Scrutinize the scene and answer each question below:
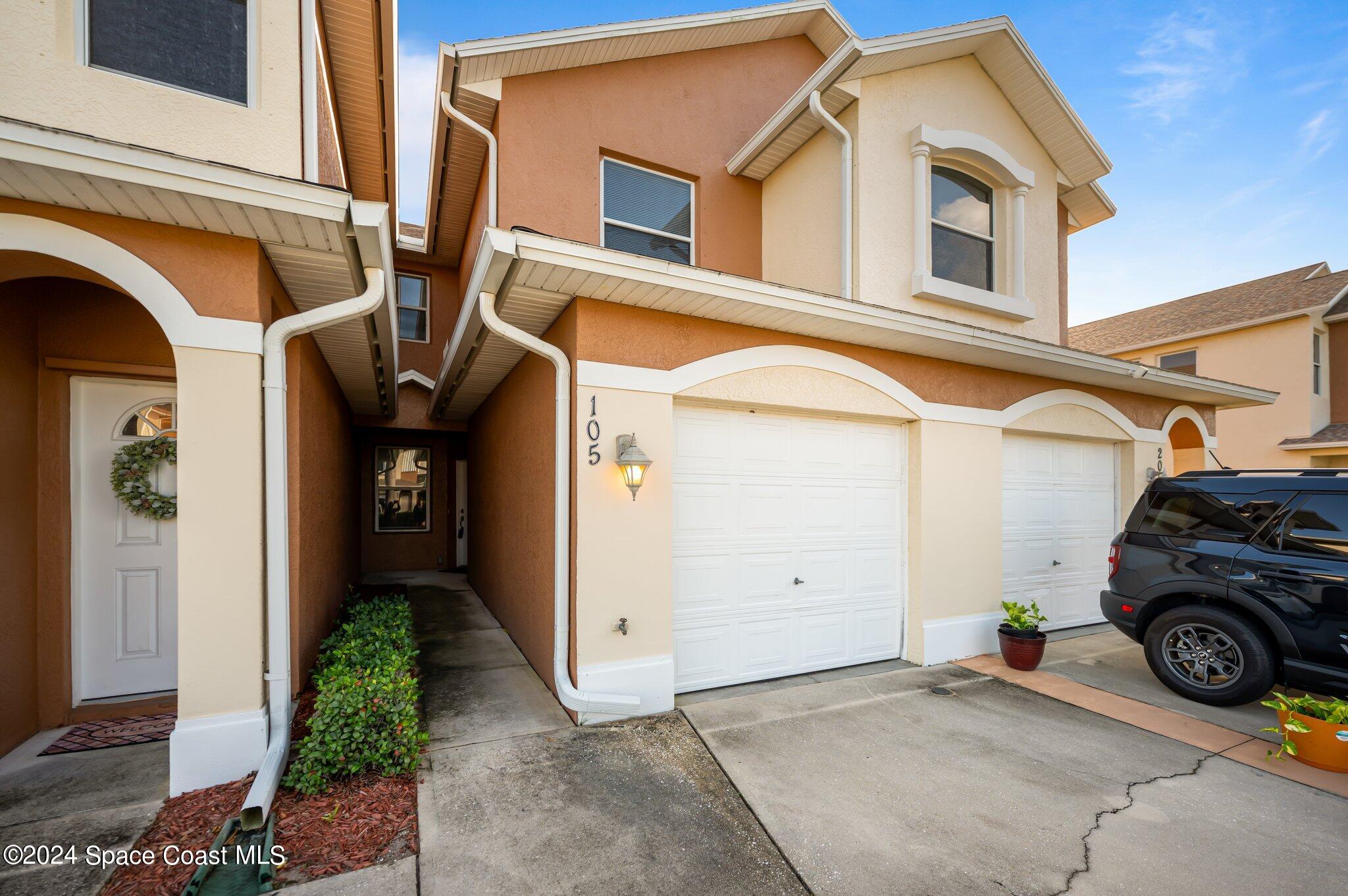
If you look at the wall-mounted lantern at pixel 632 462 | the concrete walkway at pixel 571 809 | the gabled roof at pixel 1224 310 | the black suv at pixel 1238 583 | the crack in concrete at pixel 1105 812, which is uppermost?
the gabled roof at pixel 1224 310

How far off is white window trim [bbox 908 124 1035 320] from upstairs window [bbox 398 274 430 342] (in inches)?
318

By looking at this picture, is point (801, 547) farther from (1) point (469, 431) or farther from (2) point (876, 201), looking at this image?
(1) point (469, 431)

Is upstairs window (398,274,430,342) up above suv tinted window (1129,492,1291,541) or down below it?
above

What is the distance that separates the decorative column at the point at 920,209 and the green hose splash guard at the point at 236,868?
253 inches

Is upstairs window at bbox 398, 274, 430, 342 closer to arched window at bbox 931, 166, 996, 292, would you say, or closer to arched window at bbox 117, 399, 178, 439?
arched window at bbox 117, 399, 178, 439

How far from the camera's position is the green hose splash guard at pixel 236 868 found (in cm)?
227

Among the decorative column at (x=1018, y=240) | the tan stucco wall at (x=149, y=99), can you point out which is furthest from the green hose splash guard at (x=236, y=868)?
the decorative column at (x=1018, y=240)

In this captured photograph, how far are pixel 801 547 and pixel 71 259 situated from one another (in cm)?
529

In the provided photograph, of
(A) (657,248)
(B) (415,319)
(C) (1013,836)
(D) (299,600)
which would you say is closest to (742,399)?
(A) (657,248)

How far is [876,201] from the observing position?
213 inches

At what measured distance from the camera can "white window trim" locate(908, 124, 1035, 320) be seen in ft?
18.2

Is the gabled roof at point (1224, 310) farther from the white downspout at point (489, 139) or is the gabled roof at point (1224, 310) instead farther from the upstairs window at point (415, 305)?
the upstairs window at point (415, 305)

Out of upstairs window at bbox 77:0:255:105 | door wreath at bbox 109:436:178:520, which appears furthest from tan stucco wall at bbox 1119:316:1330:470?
door wreath at bbox 109:436:178:520

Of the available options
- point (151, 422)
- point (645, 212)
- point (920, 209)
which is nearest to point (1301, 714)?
point (920, 209)
